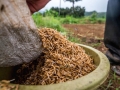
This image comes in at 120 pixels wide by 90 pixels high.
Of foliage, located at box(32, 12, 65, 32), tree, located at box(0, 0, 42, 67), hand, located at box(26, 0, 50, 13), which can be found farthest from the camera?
foliage, located at box(32, 12, 65, 32)

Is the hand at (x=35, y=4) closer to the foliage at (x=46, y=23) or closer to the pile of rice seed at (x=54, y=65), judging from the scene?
the pile of rice seed at (x=54, y=65)

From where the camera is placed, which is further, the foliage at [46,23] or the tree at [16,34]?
the foliage at [46,23]

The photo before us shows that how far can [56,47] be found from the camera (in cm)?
137

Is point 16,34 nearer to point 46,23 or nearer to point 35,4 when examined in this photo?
point 35,4

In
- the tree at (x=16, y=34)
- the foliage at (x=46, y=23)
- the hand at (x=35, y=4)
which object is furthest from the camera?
the foliage at (x=46, y=23)

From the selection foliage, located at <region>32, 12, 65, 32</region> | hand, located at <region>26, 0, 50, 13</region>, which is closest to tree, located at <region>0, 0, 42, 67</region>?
hand, located at <region>26, 0, 50, 13</region>

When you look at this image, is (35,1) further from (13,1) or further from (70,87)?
(70,87)

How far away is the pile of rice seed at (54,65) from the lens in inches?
49.2

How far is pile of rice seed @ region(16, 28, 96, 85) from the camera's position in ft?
4.10

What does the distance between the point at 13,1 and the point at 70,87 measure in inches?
19.8

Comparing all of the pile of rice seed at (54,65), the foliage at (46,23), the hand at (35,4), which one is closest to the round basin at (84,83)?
the pile of rice seed at (54,65)

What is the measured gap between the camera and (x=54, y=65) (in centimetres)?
128

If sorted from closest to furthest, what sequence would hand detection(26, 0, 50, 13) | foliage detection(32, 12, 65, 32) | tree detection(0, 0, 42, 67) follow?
1. tree detection(0, 0, 42, 67)
2. hand detection(26, 0, 50, 13)
3. foliage detection(32, 12, 65, 32)

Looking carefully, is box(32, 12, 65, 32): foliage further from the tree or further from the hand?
the tree
